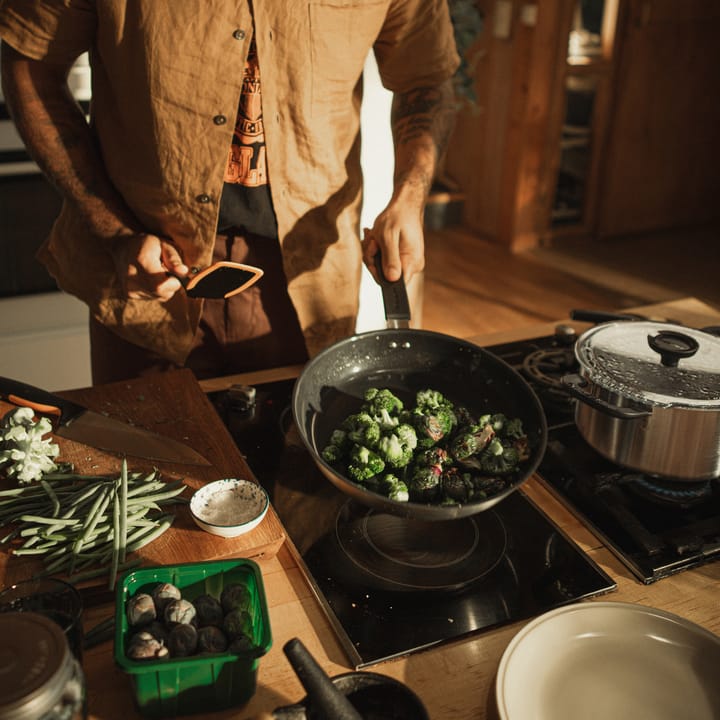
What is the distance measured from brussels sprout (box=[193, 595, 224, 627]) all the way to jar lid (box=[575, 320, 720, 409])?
1.98ft

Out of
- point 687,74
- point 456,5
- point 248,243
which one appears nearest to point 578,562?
point 248,243

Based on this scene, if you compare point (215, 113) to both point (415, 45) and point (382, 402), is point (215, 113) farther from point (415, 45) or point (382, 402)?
point (382, 402)

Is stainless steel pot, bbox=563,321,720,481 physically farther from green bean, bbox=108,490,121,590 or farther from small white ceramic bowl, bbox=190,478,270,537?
green bean, bbox=108,490,121,590

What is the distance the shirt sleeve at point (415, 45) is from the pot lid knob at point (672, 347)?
0.77 metres

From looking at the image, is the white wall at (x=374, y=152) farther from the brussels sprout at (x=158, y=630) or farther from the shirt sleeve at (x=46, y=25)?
the brussels sprout at (x=158, y=630)

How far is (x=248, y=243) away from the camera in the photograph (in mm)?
1623

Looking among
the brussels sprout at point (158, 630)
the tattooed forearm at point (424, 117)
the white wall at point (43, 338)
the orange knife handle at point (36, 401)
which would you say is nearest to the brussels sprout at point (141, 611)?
the brussels sprout at point (158, 630)

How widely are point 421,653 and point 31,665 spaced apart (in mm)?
446

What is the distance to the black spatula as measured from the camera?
4.09 ft

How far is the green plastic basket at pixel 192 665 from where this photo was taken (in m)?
0.80

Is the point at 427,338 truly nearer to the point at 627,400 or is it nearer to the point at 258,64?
the point at 627,400

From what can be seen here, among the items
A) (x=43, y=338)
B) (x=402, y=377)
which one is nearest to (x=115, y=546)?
(x=402, y=377)

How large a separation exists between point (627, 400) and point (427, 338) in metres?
0.35

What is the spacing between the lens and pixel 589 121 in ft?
15.8
